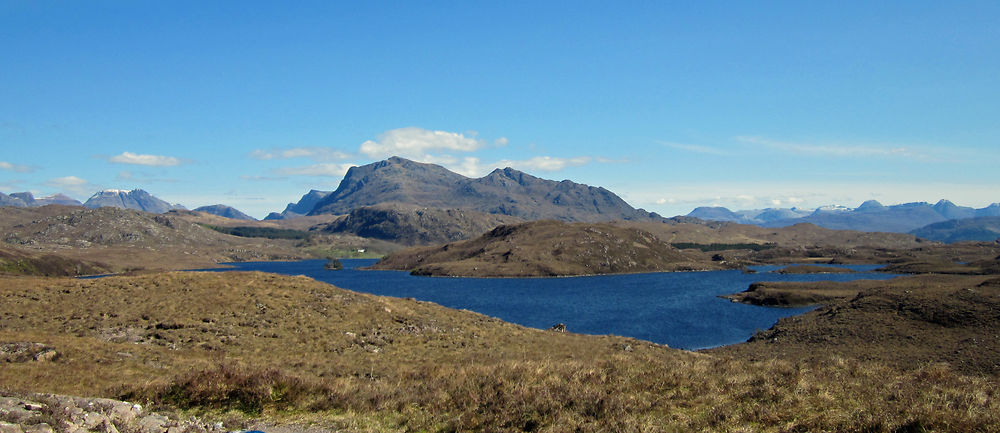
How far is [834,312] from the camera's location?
71375 mm

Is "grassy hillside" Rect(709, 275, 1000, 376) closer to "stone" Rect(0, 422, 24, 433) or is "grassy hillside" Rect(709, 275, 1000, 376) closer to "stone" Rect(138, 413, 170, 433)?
"stone" Rect(138, 413, 170, 433)

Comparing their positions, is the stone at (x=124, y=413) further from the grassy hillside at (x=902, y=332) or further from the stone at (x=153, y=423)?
the grassy hillside at (x=902, y=332)

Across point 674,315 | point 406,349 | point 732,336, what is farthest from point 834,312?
point 406,349

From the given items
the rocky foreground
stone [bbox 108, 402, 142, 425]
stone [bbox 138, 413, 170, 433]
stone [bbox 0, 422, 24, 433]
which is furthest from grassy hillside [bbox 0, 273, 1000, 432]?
stone [bbox 0, 422, 24, 433]

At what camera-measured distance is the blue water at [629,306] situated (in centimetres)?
8308

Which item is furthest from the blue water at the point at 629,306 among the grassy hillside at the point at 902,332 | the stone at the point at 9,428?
the stone at the point at 9,428

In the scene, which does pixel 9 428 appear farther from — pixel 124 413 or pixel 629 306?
pixel 629 306

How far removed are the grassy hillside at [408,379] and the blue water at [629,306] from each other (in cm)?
4255

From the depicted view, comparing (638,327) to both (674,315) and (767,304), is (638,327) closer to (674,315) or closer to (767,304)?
(674,315)

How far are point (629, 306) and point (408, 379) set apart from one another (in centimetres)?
9773

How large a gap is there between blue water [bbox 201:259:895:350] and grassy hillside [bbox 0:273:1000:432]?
140ft

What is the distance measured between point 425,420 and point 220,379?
25.5 feet

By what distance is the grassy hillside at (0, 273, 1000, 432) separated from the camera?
15445 mm

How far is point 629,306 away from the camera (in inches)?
4596
